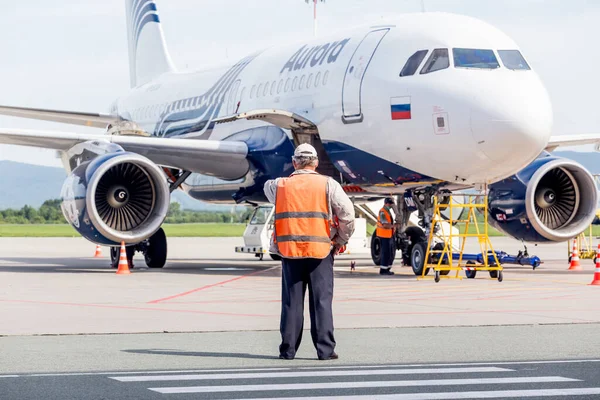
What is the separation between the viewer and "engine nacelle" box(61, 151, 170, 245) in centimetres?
1900

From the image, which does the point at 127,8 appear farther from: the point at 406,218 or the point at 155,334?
the point at 155,334

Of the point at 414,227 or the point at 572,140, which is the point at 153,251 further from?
the point at 572,140

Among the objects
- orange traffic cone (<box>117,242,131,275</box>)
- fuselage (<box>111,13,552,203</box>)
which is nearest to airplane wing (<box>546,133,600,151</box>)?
fuselage (<box>111,13,552,203</box>)

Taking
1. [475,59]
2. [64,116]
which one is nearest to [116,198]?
[64,116]

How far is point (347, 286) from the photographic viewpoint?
15.9 m

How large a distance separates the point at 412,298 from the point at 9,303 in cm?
484

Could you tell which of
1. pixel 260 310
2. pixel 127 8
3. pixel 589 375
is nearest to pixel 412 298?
pixel 260 310

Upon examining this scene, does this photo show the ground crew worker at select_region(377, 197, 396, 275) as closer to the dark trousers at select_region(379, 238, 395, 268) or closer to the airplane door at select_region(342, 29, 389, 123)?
the dark trousers at select_region(379, 238, 395, 268)

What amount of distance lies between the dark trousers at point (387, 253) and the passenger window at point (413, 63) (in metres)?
3.40

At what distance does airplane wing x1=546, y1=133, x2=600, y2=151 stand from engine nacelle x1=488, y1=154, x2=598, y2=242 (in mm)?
2114

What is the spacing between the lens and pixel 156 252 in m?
22.2

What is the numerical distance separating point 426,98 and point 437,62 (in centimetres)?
64

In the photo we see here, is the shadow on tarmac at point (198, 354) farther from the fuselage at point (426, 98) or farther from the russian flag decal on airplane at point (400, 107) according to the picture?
the russian flag decal on airplane at point (400, 107)

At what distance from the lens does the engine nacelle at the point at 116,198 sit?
1900cm
